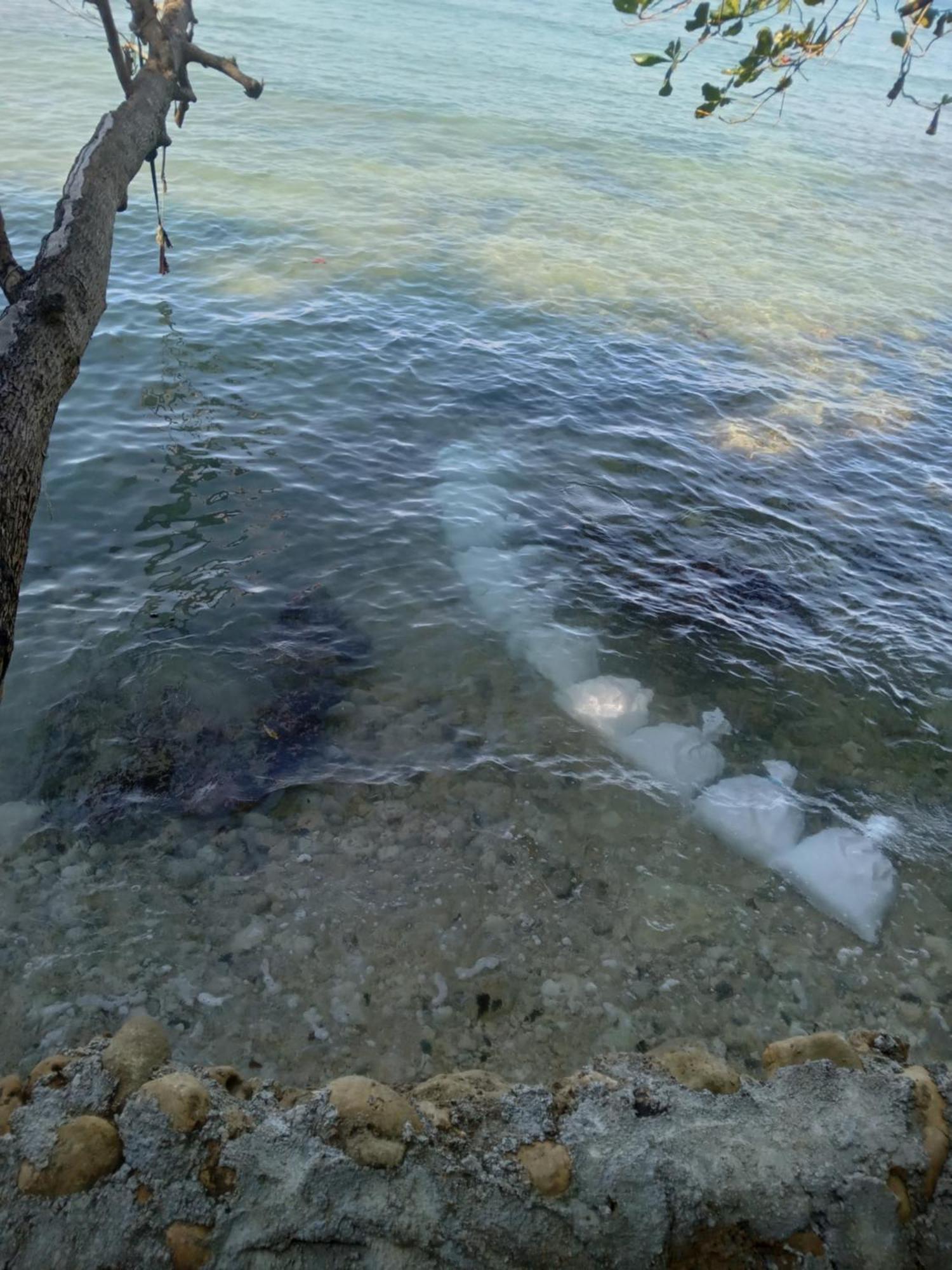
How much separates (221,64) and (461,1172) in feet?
39.8

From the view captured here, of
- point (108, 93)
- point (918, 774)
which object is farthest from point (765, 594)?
point (108, 93)

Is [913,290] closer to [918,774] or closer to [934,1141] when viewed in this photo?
[918,774]

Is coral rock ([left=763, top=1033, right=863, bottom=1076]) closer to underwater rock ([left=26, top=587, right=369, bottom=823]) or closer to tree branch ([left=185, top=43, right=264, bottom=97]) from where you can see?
underwater rock ([left=26, top=587, right=369, bottom=823])

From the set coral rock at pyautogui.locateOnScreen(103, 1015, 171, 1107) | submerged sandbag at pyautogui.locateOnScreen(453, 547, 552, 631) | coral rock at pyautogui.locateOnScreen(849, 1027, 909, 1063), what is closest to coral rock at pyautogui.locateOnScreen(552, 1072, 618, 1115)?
coral rock at pyautogui.locateOnScreen(849, 1027, 909, 1063)

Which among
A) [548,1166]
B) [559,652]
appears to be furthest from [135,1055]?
[559,652]

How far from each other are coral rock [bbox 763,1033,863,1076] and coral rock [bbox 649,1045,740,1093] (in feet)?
0.78

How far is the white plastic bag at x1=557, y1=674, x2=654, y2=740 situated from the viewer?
277 inches

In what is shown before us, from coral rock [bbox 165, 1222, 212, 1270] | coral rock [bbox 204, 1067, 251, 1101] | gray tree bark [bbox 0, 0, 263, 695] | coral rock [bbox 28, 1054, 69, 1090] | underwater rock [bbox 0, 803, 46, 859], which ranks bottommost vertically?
underwater rock [bbox 0, 803, 46, 859]

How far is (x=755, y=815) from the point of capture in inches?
248

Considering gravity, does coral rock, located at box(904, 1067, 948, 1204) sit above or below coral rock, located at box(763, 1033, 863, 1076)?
above

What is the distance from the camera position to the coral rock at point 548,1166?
3.19 m

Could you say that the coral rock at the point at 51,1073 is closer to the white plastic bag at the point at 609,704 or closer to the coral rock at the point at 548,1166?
the coral rock at the point at 548,1166

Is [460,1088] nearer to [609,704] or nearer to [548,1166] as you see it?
[548,1166]

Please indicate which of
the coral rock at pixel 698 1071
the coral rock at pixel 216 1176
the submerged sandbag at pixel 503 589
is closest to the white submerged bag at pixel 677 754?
the submerged sandbag at pixel 503 589
